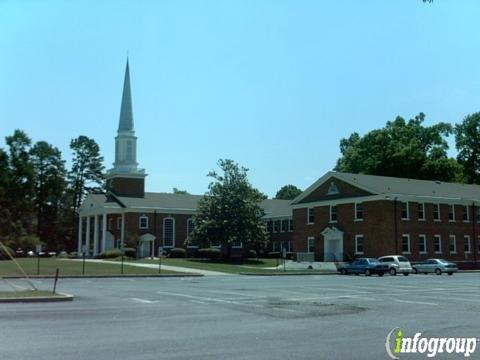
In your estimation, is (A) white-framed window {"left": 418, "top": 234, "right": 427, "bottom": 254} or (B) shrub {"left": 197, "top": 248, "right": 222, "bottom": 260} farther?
(B) shrub {"left": 197, "top": 248, "right": 222, "bottom": 260}

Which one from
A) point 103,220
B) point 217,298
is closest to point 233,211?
point 103,220

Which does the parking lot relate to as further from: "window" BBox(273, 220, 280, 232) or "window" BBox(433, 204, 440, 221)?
"window" BBox(273, 220, 280, 232)

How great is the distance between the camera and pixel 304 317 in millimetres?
15422

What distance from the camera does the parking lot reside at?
10352 millimetres

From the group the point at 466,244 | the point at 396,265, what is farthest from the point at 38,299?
the point at 466,244

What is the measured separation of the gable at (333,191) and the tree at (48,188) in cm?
4023

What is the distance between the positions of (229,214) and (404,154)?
101 ft

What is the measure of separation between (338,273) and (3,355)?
41246mm

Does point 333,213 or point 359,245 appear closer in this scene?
point 359,245

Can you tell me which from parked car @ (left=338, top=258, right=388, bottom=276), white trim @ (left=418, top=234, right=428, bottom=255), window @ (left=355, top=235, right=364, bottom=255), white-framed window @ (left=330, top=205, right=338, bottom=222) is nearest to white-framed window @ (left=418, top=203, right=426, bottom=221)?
white trim @ (left=418, top=234, right=428, bottom=255)

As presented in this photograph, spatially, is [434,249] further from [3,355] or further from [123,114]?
[3,355]

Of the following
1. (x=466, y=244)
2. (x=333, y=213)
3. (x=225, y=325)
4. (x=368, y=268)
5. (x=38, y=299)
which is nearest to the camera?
(x=225, y=325)

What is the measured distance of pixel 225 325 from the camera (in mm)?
13797

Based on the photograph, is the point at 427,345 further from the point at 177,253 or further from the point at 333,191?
the point at 177,253
